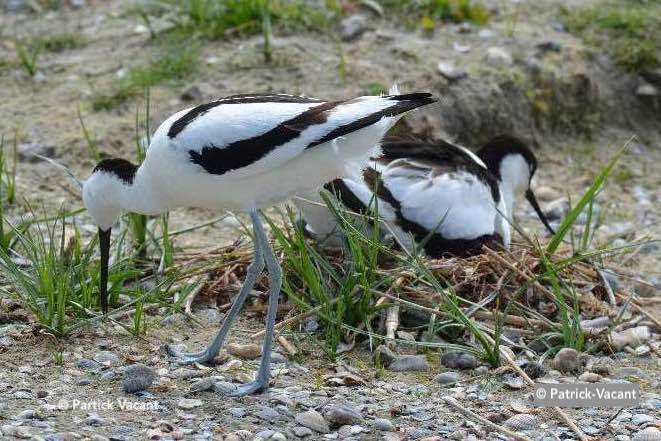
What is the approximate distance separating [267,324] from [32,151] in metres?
3.00

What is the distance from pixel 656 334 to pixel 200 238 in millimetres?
2490

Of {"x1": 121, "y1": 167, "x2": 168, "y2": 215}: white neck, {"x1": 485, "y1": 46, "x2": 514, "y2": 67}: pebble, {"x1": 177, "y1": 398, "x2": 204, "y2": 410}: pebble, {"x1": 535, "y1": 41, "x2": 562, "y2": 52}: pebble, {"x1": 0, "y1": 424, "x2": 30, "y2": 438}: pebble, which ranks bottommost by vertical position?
{"x1": 177, "y1": 398, "x2": 204, "y2": 410}: pebble

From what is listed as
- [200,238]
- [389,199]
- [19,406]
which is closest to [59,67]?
[200,238]

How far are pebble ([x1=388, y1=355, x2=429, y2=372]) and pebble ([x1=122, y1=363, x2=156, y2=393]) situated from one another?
41.4 inches

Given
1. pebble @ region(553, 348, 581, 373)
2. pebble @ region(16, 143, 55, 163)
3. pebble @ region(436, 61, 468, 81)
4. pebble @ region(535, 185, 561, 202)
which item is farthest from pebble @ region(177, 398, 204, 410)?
pebble @ region(436, 61, 468, 81)

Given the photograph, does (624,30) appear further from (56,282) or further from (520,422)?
(56,282)

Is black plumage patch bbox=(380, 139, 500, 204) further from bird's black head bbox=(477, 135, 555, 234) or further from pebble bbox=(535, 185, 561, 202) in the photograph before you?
pebble bbox=(535, 185, 561, 202)

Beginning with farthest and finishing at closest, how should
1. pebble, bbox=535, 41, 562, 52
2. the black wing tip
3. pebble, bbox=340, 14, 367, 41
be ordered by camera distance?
pebble, bbox=535, 41, 562, 52 < pebble, bbox=340, 14, 367, 41 < the black wing tip

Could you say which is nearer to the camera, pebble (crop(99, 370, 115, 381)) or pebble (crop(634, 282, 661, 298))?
pebble (crop(99, 370, 115, 381))

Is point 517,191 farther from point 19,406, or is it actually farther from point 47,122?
point 19,406

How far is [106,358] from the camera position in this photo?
4.70 meters

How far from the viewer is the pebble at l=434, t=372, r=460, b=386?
15.6 feet

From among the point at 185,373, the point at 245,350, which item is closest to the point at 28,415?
the point at 185,373

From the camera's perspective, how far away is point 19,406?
4.21 m
